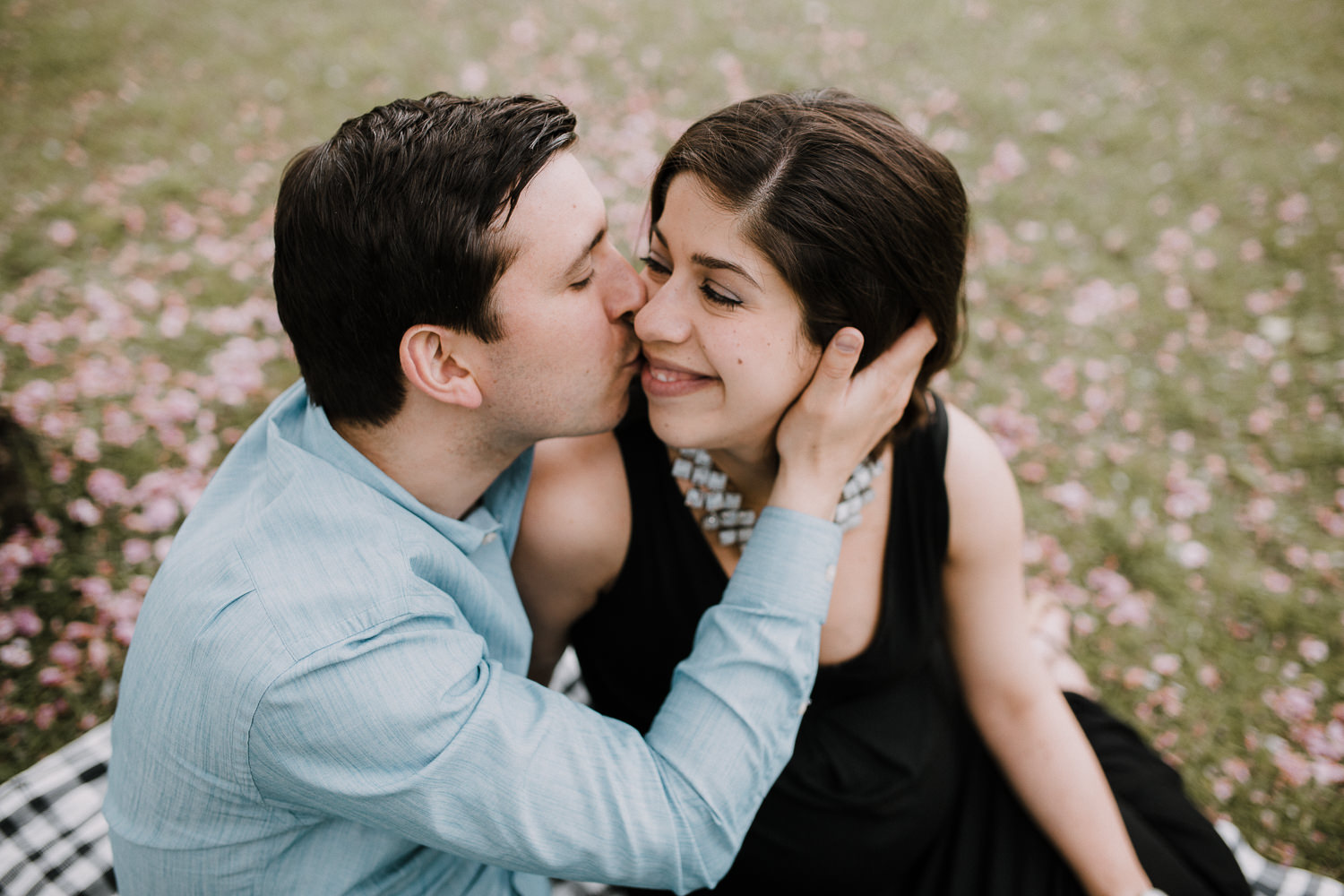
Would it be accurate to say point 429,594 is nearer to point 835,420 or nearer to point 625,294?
point 625,294

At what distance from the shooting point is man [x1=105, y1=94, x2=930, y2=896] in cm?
163

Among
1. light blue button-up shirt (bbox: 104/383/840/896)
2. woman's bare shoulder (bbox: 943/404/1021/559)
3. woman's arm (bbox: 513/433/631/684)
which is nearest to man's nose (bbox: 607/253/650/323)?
woman's arm (bbox: 513/433/631/684)

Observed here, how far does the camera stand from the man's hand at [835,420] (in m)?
2.04

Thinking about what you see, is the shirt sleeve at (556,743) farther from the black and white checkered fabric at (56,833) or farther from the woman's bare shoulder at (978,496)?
the black and white checkered fabric at (56,833)

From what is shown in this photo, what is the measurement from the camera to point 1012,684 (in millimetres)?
2520

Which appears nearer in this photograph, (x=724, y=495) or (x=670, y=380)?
(x=670, y=380)

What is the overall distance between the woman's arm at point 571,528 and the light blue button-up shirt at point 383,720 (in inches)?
11.6

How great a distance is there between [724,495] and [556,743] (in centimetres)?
82

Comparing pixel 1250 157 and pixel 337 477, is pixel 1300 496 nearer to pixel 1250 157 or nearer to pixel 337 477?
pixel 1250 157

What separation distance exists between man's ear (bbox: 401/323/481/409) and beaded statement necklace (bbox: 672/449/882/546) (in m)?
0.61

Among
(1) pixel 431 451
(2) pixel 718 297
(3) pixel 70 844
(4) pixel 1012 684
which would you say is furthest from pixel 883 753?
(3) pixel 70 844

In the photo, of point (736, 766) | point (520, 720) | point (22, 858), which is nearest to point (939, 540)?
point (736, 766)

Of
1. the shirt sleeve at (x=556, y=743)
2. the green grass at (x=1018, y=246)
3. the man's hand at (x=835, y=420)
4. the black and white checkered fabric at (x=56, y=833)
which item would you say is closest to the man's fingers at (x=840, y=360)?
the man's hand at (x=835, y=420)

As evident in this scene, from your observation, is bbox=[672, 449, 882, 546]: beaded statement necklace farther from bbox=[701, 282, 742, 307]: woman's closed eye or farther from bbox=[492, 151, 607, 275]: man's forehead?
bbox=[492, 151, 607, 275]: man's forehead
